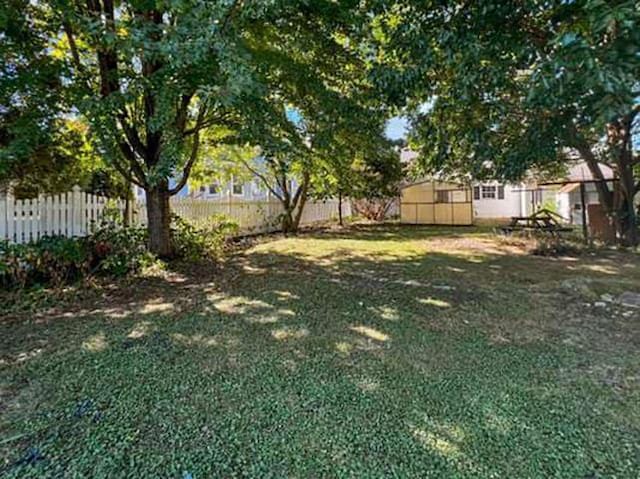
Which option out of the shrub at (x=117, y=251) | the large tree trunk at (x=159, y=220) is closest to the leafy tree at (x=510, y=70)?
the large tree trunk at (x=159, y=220)

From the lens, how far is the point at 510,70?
4.08m

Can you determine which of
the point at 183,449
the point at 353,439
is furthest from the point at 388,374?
the point at 183,449

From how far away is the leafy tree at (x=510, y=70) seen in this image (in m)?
2.69

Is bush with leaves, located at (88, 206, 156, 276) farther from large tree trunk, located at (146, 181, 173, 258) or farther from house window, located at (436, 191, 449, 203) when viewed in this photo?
house window, located at (436, 191, 449, 203)

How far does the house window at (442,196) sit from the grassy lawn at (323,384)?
13802mm

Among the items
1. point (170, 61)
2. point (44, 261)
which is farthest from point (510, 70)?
point (44, 261)

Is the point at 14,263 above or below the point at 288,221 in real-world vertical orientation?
below

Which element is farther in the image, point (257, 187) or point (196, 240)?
point (257, 187)

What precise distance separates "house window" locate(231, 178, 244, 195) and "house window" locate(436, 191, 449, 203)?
32.5 feet

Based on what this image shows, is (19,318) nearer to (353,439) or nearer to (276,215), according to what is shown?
(353,439)

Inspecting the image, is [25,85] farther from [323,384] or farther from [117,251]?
[323,384]

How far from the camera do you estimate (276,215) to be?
1416 cm

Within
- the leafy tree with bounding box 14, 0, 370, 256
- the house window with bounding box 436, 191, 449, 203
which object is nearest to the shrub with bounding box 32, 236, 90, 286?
the leafy tree with bounding box 14, 0, 370, 256

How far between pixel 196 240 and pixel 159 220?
99 cm
